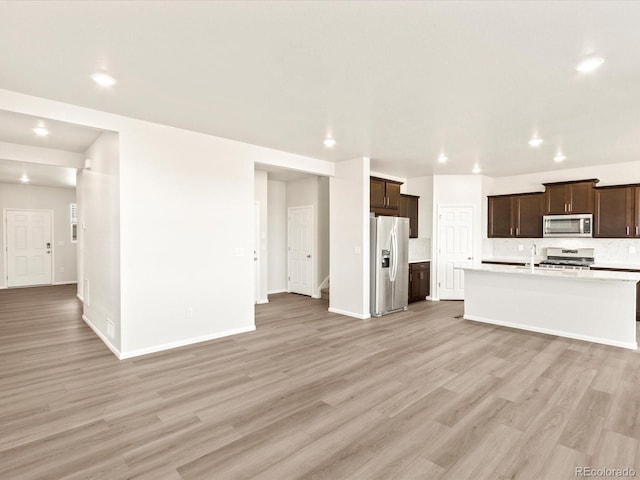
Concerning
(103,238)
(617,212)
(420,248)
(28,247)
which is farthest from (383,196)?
(28,247)

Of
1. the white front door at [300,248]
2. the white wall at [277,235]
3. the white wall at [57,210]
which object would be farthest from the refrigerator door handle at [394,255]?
the white wall at [57,210]

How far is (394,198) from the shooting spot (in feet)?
22.5

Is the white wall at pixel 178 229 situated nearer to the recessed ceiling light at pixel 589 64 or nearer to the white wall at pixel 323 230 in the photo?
the white wall at pixel 323 230

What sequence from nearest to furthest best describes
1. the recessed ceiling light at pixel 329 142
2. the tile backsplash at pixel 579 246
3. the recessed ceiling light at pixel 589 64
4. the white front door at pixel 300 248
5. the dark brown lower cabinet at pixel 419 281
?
the recessed ceiling light at pixel 589 64 < the recessed ceiling light at pixel 329 142 < the tile backsplash at pixel 579 246 < the dark brown lower cabinet at pixel 419 281 < the white front door at pixel 300 248

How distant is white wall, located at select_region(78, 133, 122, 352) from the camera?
4027mm

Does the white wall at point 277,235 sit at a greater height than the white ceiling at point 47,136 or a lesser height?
lesser

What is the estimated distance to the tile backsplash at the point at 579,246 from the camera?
20.5 ft

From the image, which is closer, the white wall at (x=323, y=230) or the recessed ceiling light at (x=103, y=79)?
the recessed ceiling light at (x=103, y=79)

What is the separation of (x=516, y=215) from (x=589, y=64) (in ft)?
16.9

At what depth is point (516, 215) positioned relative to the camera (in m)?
7.26

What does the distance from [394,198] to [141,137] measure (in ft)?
15.0

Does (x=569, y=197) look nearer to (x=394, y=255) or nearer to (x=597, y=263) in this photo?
(x=597, y=263)

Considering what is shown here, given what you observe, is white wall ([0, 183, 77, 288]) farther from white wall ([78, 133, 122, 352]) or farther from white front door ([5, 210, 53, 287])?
white wall ([78, 133, 122, 352])

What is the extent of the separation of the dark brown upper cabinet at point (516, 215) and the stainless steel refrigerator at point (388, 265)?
2.36 metres
